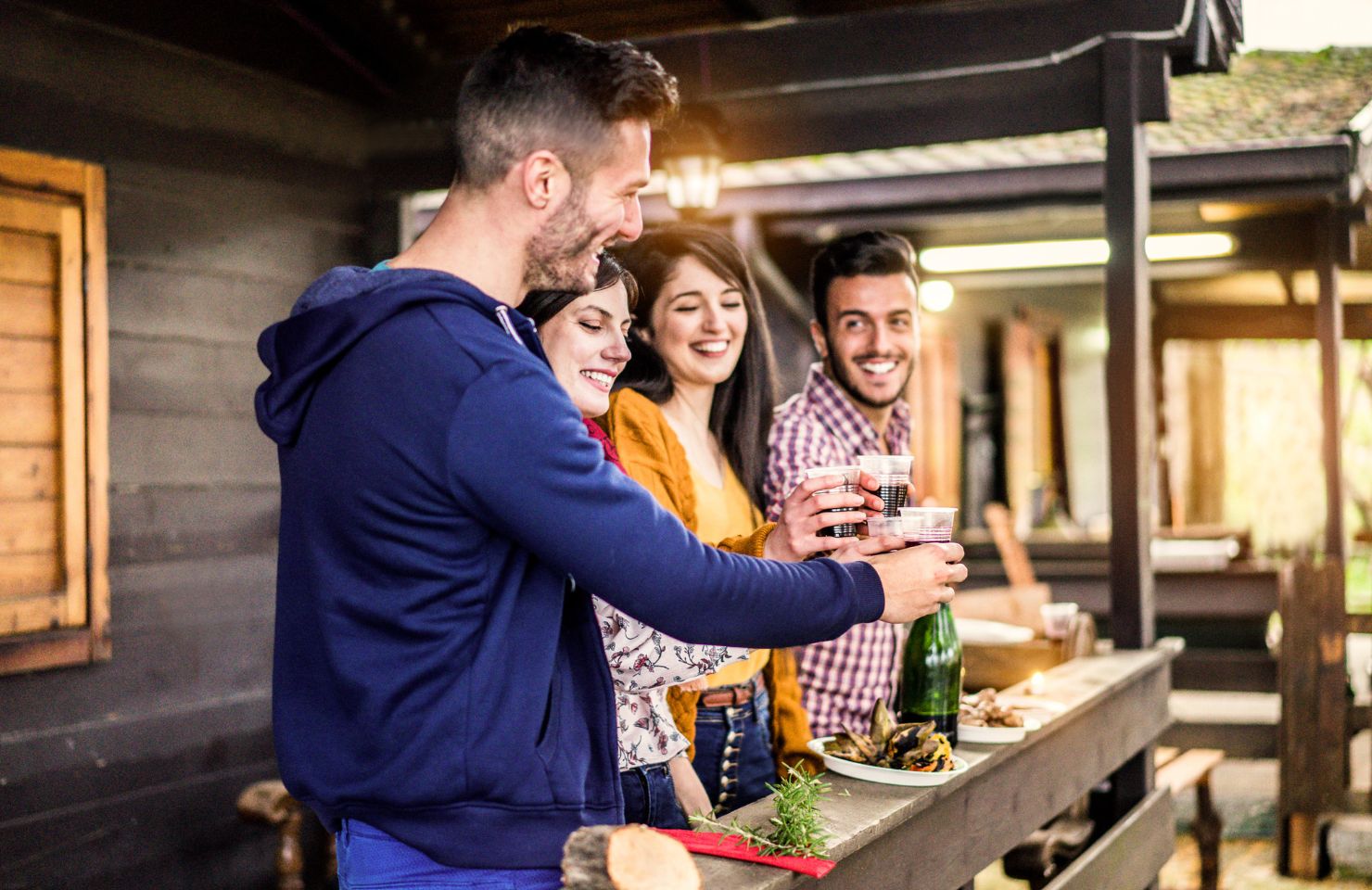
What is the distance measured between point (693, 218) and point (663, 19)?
129cm

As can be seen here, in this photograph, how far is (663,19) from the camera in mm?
4641

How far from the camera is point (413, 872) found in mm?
1646

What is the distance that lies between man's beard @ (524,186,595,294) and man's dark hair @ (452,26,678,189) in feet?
0.16

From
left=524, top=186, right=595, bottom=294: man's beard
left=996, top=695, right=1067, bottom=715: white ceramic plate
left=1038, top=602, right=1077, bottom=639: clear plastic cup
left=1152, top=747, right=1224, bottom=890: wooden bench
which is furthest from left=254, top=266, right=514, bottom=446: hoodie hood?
left=1152, top=747, right=1224, bottom=890: wooden bench

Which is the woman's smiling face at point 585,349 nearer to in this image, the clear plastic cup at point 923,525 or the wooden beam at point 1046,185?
the clear plastic cup at point 923,525

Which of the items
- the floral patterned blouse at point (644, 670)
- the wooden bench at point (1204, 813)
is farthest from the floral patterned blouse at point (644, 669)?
the wooden bench at point (1204, 813)

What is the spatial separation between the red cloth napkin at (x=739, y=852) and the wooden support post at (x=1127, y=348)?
8.86ft

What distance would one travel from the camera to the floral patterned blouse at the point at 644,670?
7.20 feet

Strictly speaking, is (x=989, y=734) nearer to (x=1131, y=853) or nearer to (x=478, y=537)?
(x=1131, y=853)

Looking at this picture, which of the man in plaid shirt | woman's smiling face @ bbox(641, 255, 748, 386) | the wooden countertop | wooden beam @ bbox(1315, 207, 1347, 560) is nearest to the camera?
the wooden countertop

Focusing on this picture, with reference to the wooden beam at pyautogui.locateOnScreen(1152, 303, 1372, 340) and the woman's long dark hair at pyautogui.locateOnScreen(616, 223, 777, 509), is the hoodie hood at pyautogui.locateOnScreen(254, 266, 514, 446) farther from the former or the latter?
the wooden beam at pyautogui.locateOnScreen(1152, 303, 1372, 340)

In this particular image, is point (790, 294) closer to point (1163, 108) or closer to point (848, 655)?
point (1163, 108)

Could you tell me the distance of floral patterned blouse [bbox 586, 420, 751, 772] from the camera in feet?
7.20

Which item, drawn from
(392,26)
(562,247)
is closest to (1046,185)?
(392,26)
